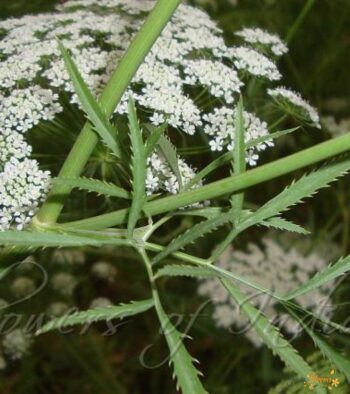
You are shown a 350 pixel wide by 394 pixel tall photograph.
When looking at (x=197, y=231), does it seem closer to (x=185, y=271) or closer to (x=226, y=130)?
(x=185, y=271)

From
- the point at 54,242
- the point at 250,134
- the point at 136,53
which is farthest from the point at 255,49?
the point at 54,242

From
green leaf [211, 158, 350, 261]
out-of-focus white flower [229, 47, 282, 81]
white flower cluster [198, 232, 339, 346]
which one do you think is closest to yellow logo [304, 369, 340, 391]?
green leaf [211, 158, 350, 261]

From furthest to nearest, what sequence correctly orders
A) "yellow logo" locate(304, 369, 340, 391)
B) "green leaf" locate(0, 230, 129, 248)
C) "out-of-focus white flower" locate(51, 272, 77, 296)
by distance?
1. "out-of-focus white flower" locate(51, 272, 77, 296)
2. "yellow logo" locate(304, 369, 340, 391)
3. "green leaf" locate(0, 230, 129, 248)

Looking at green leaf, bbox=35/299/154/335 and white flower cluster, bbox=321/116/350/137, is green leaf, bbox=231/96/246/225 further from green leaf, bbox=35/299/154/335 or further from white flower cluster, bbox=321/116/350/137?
white flower cluster, bbox=321/116/350/137

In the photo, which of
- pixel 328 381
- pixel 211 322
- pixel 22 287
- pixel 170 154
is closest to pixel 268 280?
pixel 211 322

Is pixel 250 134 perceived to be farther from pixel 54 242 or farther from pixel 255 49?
pixel 54 242

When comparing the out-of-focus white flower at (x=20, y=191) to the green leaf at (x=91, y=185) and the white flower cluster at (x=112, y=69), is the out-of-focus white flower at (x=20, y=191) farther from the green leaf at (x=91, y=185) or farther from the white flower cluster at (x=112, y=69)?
the green leaf at (x=91, y=185)

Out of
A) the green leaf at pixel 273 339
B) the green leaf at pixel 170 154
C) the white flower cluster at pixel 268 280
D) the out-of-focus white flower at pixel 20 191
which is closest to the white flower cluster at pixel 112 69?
the out-of-focus white flower at pixel 20 191
